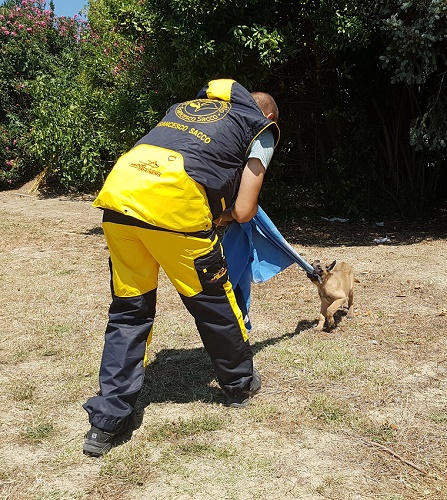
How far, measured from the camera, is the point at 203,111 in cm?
355

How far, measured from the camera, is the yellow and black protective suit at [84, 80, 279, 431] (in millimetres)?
3275

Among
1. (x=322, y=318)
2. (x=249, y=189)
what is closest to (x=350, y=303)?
(x=322, y=318)

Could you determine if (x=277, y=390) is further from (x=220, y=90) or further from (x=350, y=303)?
(x=220, y=90)

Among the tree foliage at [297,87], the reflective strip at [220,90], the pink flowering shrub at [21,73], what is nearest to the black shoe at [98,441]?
the reflective strip at [220,90]

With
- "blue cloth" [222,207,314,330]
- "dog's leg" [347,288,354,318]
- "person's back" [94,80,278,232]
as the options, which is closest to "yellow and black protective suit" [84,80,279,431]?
"person's back" [94,80,278,232]

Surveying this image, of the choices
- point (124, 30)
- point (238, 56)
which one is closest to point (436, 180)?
point (238, 56)

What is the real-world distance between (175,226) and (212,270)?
0.35 meters

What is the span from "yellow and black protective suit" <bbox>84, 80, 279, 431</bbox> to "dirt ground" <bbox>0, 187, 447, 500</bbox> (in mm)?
447

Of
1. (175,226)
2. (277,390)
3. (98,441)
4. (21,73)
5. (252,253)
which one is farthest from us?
(21,73)

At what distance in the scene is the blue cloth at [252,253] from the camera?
4.28 m

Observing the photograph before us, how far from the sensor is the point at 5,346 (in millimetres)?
5160

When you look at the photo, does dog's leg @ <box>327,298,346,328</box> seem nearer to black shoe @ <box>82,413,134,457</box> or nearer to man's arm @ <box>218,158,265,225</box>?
man's arm @ <box>218,158,265,225</box>

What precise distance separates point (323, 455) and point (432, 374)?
1380 millimetres

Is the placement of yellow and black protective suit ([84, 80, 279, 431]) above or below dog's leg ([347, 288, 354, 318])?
above
